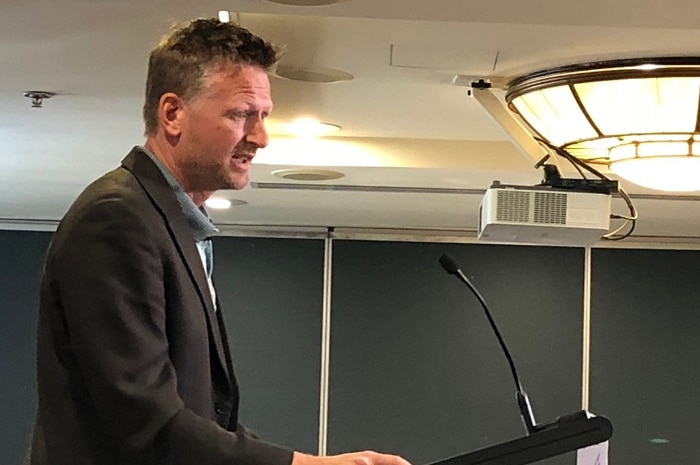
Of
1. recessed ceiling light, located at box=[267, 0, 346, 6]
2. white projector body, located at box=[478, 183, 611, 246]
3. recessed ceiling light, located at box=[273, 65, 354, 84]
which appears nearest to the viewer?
recessed ceiling light, located at box=[267, 0, 346, 6]

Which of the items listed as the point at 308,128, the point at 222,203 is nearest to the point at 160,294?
the point at 308,128

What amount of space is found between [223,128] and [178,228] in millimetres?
134

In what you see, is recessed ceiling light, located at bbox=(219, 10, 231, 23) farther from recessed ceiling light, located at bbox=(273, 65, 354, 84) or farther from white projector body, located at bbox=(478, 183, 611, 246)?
white projector body, located at bbox=(478, 183, 611, 246)

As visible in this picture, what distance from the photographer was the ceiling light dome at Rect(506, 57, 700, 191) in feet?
6.66

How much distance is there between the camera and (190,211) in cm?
132

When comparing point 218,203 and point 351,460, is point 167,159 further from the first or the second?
point 218,203

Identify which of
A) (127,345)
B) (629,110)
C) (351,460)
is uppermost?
(629,110)

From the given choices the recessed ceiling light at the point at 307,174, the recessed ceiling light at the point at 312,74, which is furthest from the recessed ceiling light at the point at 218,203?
the recessed ceiling light at the point at 312,74

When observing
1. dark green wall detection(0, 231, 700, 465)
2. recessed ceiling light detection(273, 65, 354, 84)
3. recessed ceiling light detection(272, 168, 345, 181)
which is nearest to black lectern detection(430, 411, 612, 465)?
recessed ceiling light detection(273, 65, 354, 84)

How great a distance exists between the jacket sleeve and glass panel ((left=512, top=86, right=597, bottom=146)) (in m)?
1.19

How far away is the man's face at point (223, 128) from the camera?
129cm

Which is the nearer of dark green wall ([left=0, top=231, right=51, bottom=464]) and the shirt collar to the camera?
the shirt collar

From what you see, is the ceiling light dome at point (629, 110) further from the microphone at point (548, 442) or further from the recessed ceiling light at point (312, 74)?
the microphone at point (548, 442)

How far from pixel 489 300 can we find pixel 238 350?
3.87 ft
